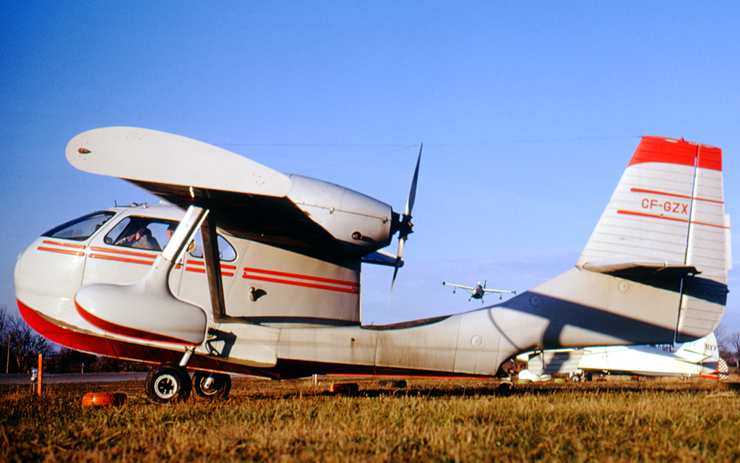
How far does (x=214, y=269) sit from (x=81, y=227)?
8.48ft

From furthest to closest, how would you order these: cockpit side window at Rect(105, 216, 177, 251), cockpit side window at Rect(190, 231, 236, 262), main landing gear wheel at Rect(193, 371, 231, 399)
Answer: main landing gear wheel at Rect(193, 371, 231, 399) < cockpit side window at Rect(190, 231, 236, 262) < cockpit side window at Rect(105, 216, 177, 251)

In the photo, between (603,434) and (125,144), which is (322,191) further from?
(603,434)

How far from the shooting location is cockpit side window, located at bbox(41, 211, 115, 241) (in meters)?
8.69

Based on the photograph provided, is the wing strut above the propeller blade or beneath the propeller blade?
beneath

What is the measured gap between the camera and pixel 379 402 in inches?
262

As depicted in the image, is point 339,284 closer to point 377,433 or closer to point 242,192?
point 242,192

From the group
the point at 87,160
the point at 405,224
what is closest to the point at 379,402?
the point at 405,224

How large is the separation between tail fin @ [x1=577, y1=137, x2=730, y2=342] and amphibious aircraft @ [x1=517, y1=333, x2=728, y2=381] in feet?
68.0

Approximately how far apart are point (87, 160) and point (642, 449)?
6607 millimetres

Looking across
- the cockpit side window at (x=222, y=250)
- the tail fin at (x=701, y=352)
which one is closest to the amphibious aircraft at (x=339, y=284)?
the cockpit side window at (x=222, y=250)

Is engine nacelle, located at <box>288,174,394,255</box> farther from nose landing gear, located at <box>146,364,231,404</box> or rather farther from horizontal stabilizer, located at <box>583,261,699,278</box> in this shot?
horizontal stabilizer, located at <box>583,261,699,278</box>

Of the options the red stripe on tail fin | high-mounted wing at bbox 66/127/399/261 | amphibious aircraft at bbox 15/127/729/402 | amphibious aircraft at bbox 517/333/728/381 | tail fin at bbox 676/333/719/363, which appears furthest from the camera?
tail fin at bbox 676/333/719/363

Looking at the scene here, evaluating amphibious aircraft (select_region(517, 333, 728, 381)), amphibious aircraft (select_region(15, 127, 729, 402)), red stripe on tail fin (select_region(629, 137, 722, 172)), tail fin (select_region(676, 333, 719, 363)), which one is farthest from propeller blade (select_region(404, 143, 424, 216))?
tail fin (select_region(676, 333, 719, 363))

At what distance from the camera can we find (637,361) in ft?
99.7
